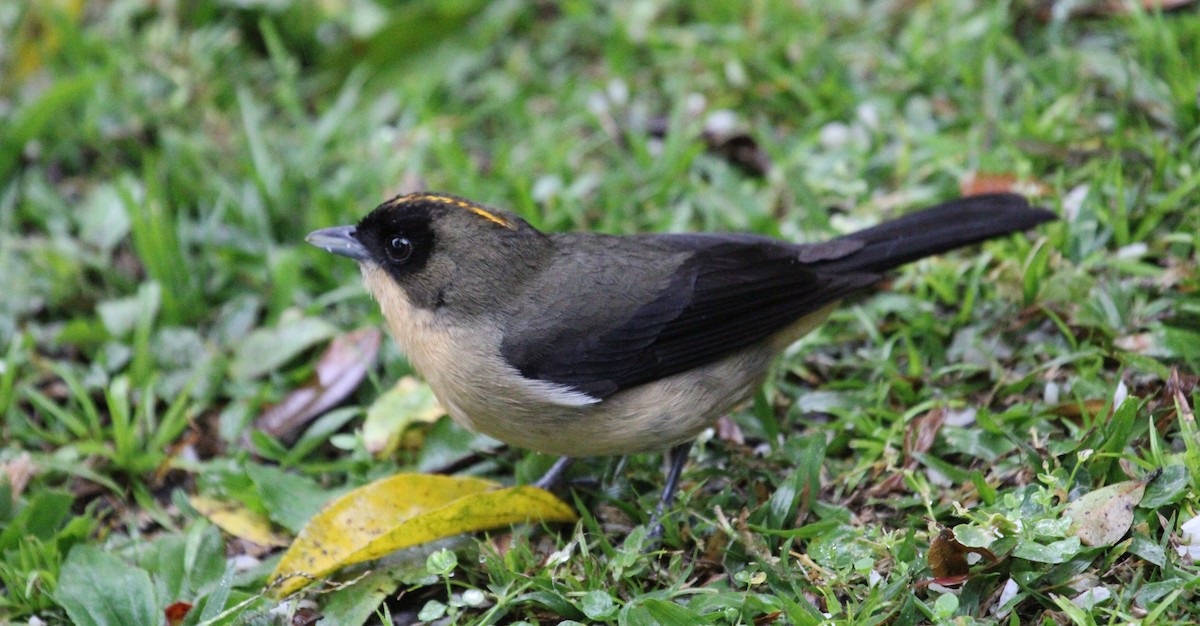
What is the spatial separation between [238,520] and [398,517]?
2.47 feet

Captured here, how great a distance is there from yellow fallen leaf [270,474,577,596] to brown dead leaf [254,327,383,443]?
3.20ft

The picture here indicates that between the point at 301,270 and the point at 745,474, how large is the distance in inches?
101

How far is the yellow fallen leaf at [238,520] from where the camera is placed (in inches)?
168

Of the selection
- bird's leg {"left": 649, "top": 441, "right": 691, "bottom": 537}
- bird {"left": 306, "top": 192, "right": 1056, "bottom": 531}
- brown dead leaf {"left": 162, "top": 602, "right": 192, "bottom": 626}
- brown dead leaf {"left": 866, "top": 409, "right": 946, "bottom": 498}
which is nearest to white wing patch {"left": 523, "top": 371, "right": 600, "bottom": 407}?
bird {"left": 306, "top": 192, "right": 1056, "bottom": 531}

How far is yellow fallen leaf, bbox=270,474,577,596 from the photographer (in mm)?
3822

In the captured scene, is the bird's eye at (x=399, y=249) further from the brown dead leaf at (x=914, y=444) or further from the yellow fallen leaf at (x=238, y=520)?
the brown dead leaf at (x=914, y=444)

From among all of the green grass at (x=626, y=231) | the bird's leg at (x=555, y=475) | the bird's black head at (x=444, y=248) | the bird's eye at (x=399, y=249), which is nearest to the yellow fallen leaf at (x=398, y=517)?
the green grass at (x=626, y=231)

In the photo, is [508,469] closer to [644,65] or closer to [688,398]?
[688,398]

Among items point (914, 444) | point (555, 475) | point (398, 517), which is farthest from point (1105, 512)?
point (398, 517)

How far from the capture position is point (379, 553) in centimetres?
384

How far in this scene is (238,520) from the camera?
171 inches

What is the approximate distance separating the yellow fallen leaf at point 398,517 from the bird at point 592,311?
229mm

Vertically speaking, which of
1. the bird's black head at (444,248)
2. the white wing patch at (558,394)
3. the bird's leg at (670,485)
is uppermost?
the bird's black head at (444,248)

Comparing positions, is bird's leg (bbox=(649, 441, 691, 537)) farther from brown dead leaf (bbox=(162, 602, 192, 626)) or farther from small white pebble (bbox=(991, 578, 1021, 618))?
brown dead leaf (bbox=(162, 602, 192, 626))
